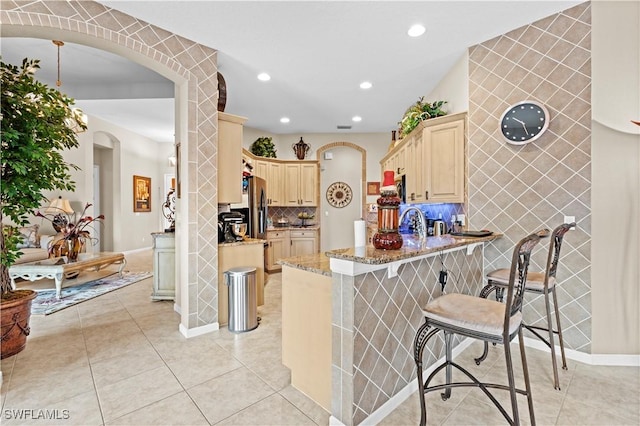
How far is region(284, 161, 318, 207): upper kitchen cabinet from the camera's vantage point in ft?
Result: 21.1

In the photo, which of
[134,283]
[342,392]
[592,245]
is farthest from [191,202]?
[592,245]

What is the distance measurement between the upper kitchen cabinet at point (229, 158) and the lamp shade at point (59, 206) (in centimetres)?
456

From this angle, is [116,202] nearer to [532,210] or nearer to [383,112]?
[383,112]

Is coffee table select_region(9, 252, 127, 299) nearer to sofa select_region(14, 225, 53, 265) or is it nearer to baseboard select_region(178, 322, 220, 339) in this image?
sofa select_region(14, 225, 53, 265)

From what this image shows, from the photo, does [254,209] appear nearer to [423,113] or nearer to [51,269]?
[423,113]

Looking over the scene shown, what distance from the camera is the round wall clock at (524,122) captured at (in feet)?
8.56

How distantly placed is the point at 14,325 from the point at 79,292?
2104mm

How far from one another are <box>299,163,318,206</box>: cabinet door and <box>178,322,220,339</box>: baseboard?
12.6 ft

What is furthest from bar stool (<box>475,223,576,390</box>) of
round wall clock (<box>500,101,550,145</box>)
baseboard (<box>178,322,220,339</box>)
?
baseboard (<box>178,322,220,339</box>)

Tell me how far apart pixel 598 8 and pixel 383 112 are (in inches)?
125

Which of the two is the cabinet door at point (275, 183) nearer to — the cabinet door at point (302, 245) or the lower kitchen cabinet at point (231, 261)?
the cabinet door at point (302, 245)

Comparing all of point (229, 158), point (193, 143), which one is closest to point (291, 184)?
point (229, 158)

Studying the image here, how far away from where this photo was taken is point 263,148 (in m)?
6.17

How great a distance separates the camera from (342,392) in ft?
5.22
